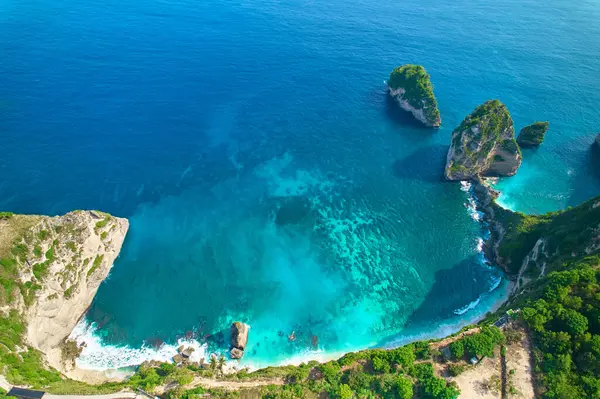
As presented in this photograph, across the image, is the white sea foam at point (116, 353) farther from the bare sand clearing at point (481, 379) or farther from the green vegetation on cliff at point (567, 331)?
the green vegetation on cliff at point (567, 331)

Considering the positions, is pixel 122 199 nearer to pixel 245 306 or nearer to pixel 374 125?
pixel 245 306

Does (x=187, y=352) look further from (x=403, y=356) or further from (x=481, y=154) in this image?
(x=481, y=154)

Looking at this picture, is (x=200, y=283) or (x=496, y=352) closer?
(x=496, y=352)

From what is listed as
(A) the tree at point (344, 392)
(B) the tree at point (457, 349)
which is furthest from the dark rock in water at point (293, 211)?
(B) the tree at point (457, 349)

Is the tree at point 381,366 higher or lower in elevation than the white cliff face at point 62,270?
higher

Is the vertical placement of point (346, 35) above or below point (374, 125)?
above

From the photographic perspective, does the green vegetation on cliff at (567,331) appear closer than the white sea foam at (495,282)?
Yes

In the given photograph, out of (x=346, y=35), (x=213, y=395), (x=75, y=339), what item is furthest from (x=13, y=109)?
(x=346, y=35)
